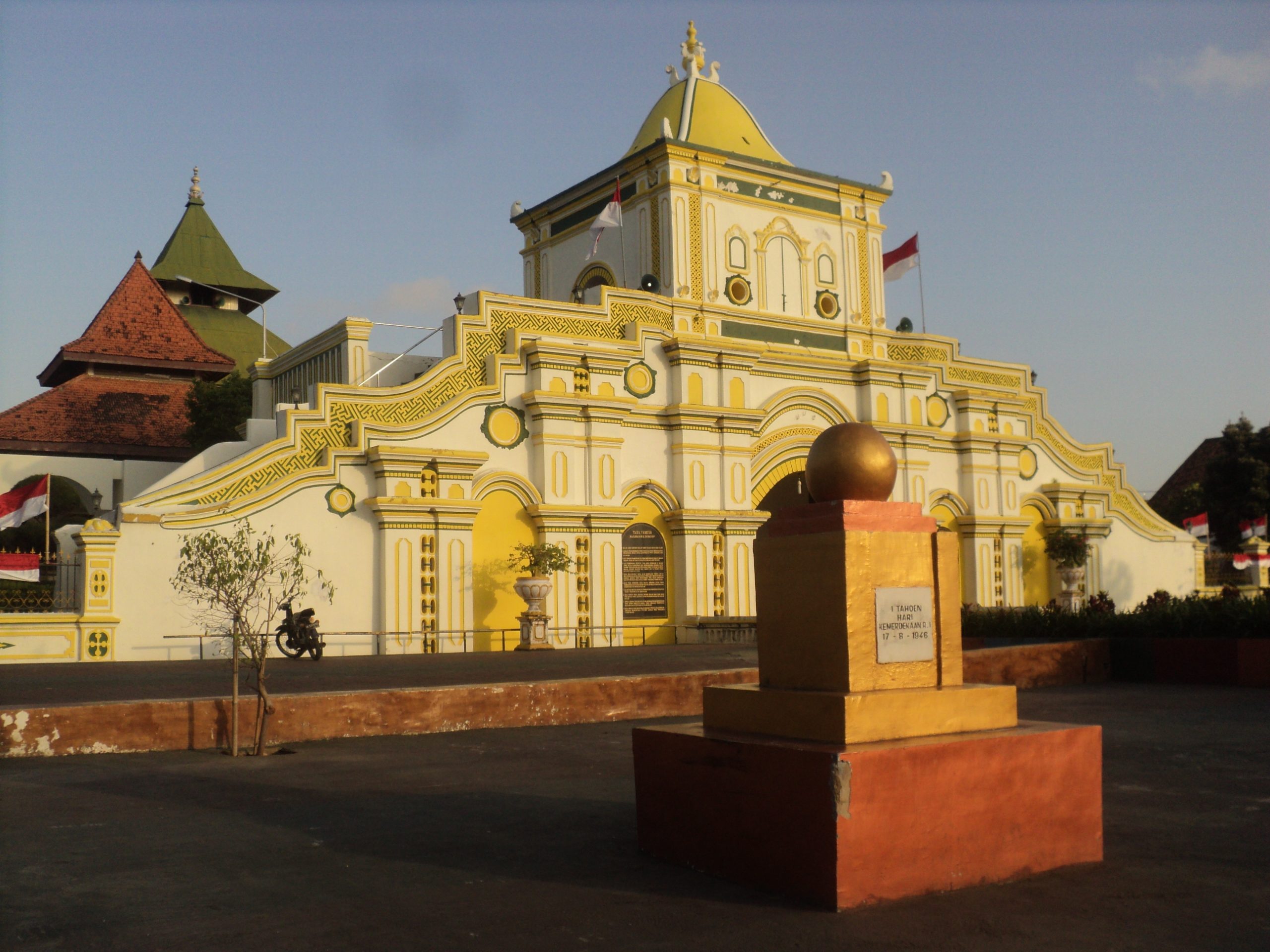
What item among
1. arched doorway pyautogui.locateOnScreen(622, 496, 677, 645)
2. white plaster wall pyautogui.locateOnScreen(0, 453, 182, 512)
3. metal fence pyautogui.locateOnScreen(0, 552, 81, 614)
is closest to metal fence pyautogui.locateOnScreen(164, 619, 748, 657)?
arched doorway pyautogui.locateOnScreen(622, 496, 677, 645)

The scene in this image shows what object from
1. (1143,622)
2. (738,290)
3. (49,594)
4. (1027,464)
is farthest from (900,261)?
(49,594)

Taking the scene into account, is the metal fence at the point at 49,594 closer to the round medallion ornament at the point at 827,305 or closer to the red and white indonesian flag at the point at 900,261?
the round medallion ornament at the point at 827,305

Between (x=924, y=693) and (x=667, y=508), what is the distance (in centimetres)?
1910

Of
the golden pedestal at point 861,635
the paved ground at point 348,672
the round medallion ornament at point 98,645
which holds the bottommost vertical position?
the paved ground at point 348,672

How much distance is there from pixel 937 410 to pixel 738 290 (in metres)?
6.16

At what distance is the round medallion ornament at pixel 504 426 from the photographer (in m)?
22.5

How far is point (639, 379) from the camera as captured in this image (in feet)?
79.9

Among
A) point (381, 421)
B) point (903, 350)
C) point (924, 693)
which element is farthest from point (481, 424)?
point (924, 693)

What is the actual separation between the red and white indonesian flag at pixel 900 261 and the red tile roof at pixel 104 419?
1832cm

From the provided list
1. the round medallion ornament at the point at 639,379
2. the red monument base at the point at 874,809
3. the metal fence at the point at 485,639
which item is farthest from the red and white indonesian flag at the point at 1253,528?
the red monument base at the point at 874,809

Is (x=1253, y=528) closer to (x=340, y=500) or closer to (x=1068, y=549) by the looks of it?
(x=1068, y=549)

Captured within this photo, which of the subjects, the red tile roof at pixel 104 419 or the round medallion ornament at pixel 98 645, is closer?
the round medallion ornament at pixel 98 645

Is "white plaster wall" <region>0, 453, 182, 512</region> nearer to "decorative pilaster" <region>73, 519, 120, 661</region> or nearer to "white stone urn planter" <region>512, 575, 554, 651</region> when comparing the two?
"decorative pilaster" <region>73, 519, 120, 661</region>

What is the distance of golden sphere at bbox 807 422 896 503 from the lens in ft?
18.1
